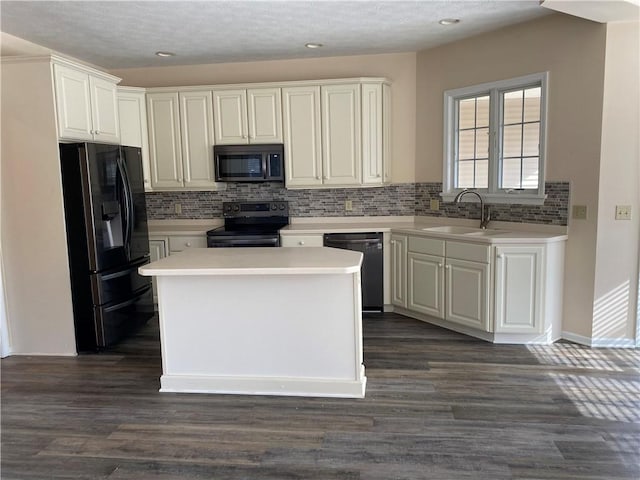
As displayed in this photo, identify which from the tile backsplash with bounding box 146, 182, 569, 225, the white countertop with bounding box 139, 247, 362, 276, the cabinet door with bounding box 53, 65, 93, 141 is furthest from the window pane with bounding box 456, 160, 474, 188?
the cabinet door with bounding box 53, 65, 93, 141

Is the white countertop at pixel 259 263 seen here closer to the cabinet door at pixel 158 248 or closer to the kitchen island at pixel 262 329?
the kitchen island at pixel 262 329

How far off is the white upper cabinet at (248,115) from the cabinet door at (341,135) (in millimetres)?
489

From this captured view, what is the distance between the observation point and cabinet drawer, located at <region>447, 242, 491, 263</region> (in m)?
3.79

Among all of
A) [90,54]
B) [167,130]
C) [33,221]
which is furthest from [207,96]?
[33,221]

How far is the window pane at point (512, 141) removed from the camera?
4137mm

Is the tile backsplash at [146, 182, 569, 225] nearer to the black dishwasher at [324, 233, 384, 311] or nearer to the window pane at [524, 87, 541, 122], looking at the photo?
the black dishwasher at [324, 233, 384, 311]

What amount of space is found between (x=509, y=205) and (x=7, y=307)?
4295 mm

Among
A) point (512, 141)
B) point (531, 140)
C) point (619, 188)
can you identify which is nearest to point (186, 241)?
point (512, 141)

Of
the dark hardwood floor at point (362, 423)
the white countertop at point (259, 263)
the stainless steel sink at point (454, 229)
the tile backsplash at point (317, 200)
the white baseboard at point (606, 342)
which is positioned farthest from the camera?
the tile backsplash at point (317, 200)

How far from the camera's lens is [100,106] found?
3.99m

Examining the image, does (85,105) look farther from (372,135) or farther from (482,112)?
(482,112)

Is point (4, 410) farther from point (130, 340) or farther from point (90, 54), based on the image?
point (90, 54)

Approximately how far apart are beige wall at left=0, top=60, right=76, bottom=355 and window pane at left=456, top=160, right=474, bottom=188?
3546mm

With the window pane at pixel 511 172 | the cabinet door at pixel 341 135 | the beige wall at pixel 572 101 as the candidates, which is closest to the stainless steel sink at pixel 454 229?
the window pane at pixel 511 172
